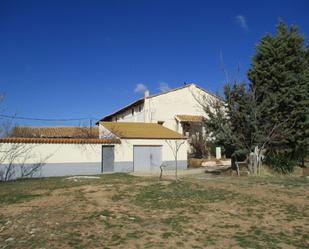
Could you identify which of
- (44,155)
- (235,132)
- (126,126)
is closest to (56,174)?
(44,155)

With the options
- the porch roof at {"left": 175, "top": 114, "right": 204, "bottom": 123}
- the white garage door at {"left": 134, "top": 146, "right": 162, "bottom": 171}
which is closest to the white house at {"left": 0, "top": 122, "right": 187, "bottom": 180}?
the white garage door at {"left": 134, "top": 146, "right": 162, "bottom": 171}

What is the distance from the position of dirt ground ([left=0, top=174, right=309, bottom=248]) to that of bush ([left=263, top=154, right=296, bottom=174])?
23.3ft

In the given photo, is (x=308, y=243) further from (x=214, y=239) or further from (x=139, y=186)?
(x=139, y=186)

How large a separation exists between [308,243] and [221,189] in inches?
260

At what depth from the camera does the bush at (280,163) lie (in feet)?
66.8

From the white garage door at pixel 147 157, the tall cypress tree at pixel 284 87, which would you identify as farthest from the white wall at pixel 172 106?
the tall cypress tree at pixel 284 87

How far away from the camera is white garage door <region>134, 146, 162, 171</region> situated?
88.1ft

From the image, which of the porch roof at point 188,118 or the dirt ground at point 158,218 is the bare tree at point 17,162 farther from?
the porch roof at point 188,118

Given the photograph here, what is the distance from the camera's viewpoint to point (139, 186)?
14258 millimetres

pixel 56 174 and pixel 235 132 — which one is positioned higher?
pixel 235 132

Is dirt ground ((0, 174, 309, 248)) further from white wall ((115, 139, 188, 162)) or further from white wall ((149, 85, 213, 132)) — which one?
white wall ((149, 85, 213, 132))

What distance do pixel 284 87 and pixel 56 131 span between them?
87.3ft

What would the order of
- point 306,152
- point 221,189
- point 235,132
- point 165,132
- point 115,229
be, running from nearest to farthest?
1. point 115,229
2. point 221,189
3. point 235,132
4. point 306,152
5. point 165,132

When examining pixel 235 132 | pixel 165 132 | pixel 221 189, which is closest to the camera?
pixel 221 189
